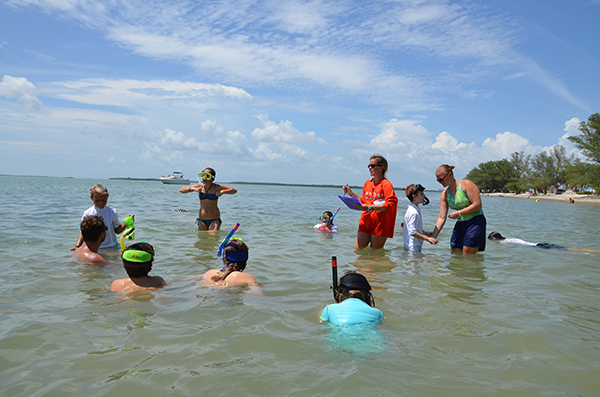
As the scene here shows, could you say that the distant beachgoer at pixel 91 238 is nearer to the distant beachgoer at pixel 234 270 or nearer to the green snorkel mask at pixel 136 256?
the green snorkel mask at pixel 136 256

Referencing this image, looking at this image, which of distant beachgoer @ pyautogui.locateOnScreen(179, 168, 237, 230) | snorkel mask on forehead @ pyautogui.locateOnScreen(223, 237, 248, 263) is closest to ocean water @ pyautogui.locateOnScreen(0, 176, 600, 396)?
snorkel mask on forehead @ pyautogui.locateOnScreen(223, 237, 248, 263)

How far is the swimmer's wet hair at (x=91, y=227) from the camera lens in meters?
5.60

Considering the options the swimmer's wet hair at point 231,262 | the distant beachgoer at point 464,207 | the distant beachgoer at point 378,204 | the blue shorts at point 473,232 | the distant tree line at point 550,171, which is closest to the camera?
the swimmer's wet hair at point 231,262

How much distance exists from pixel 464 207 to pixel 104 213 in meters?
6.74

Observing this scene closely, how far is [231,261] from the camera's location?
4.81m

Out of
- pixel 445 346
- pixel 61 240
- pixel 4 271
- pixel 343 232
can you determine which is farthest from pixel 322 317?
pixel 343 232

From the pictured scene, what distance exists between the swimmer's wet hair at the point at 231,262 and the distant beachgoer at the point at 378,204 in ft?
8.28

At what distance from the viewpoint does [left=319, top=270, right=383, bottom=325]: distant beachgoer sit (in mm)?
3355

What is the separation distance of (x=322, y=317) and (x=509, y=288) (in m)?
3.42

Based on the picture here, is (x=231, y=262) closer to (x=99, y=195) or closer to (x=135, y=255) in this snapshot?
(x=135, y=255)

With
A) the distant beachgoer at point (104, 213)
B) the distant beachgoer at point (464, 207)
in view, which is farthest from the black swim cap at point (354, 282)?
the distant beachgoer at point (104, 213)

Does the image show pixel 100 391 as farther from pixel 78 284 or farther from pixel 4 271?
pixel 4 271

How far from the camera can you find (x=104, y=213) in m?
6.51

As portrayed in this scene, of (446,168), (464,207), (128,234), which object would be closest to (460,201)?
(464,207)
